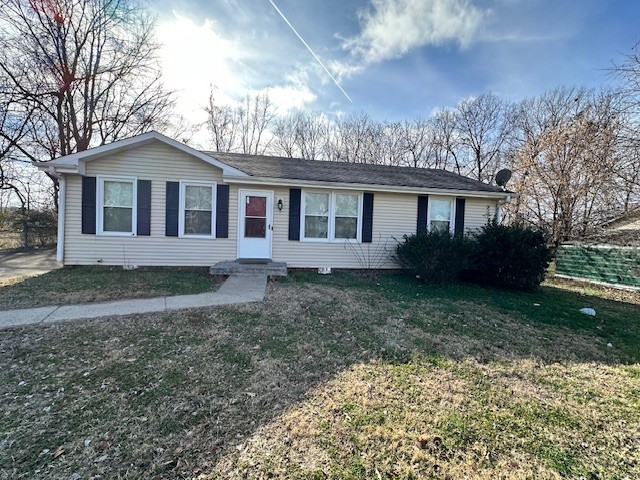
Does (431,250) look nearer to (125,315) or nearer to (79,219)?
(125,315)

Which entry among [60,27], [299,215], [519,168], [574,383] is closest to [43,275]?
[299,215]

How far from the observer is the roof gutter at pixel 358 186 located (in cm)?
830

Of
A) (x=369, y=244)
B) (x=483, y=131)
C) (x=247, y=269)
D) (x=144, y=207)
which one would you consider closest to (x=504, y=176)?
(x=369, y=244)

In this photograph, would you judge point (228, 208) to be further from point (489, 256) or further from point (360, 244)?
point (489, 256)

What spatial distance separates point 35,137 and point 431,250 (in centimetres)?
1964

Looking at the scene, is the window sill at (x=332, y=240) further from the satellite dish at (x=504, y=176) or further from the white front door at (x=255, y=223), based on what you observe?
the satellite dish at (x=504, y=176)

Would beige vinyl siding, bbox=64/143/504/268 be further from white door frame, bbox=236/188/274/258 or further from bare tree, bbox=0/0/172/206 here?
bare tree, bbox=0/0/172/206

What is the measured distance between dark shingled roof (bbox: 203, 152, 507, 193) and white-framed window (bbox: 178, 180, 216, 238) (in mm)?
1265

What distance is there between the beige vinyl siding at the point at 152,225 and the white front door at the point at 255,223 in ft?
1.08

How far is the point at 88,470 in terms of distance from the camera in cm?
201

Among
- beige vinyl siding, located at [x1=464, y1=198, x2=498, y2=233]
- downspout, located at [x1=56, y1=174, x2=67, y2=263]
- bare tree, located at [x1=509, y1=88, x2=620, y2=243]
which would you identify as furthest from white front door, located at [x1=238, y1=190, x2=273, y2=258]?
bare tree, located at [x1=509, y1=88, x2=620, y2=243]

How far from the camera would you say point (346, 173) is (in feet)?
32.4

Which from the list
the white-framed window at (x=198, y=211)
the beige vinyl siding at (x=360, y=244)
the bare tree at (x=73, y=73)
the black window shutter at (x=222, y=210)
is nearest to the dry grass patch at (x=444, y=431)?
the beige vinyl siding at (x=360, y=244)

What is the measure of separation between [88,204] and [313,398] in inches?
322
